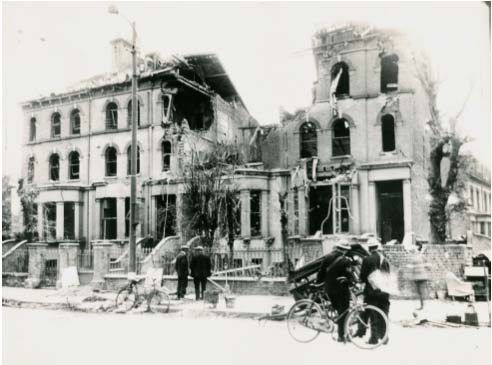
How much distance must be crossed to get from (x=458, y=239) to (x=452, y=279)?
715mm

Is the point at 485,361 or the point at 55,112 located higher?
the point at 55,112

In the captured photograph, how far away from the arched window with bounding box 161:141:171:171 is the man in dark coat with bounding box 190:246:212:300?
2.35 m

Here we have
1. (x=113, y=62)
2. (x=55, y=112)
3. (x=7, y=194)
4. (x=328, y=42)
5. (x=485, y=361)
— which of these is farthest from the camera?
(x=55, y=112)

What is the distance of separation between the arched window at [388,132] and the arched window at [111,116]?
20.4 feet

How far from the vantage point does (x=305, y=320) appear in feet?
26.0

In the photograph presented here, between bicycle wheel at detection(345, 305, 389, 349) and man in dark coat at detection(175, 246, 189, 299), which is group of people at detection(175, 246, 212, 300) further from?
bicycle wheel at detection(345, 305, 389, 349)

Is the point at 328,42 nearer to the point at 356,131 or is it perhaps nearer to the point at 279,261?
the point at 356,131

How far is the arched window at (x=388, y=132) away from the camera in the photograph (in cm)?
1058

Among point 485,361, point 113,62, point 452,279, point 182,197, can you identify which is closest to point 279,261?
point 182,197

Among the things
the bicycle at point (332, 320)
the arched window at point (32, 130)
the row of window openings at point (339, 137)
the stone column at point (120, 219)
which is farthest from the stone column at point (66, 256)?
the row of window openings at point (339, 137)

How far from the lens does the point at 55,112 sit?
11297 millimetres

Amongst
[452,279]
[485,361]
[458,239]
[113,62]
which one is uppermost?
[113,62]

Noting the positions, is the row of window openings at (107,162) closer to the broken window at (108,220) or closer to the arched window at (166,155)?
the arched window at (166,155)

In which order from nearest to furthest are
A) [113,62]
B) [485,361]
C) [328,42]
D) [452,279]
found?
[485,361]
[452,279]
[328,42]
[113,62]
